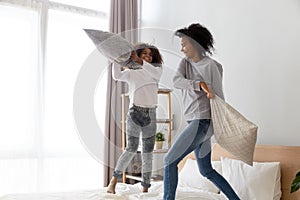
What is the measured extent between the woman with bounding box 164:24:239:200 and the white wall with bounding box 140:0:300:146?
8 cm

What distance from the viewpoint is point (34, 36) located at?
3.53 m

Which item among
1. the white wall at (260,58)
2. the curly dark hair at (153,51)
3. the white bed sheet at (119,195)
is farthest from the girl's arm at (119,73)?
the white bed sheet at (119,195)

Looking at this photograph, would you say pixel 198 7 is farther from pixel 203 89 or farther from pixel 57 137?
pixel 57 137

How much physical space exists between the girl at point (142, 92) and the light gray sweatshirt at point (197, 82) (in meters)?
0.18

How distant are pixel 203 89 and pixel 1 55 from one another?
77.3 inches

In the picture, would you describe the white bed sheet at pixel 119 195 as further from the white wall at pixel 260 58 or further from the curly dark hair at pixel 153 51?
the curly dark hair at pixel 153 51

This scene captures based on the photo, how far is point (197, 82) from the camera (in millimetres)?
2273

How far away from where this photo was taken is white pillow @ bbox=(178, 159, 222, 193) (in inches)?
113

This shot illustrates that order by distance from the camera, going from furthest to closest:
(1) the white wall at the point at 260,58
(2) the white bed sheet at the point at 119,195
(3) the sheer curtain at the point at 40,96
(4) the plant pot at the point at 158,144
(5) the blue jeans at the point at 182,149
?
(3) the sheer curtain at the point at 40,96, (4) the plant pot at the point at 158,144, (1) the white wall at the point at 260,58, (2) the white bed sheet at the point at 119,195, (5) the blue jeans at the point at 182,149

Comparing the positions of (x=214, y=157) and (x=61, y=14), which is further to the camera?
(x=61, y=14)

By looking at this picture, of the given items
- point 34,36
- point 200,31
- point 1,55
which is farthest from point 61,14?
point 200,31

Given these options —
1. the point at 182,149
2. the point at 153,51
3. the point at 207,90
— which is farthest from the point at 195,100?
the point at 153,51

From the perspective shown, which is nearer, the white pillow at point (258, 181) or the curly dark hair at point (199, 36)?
the curly dark hair at point (199, 36)

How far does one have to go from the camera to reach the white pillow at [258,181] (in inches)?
101
